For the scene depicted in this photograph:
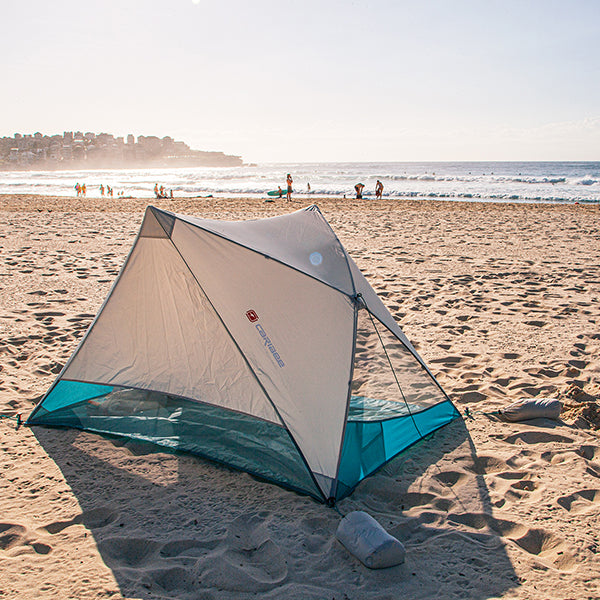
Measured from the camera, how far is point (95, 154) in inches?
5364

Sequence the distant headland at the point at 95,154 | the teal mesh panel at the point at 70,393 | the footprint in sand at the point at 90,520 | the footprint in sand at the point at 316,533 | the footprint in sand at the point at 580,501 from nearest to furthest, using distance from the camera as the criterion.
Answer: the footprint in sand at the point at 316,533
the footprint in sand at the point at 90,520
the footprint in sand at the point at 580,501
the teal mesh panel at the point at 70,393
the distant headland at the point at 95,154

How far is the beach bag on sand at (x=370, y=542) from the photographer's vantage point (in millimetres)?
2289

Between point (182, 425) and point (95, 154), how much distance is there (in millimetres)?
149385

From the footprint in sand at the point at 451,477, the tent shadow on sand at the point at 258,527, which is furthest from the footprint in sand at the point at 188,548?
the footprint in sand at the point at 451,477

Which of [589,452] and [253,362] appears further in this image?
[589,452]

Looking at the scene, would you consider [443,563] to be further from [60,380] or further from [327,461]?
[60,380]

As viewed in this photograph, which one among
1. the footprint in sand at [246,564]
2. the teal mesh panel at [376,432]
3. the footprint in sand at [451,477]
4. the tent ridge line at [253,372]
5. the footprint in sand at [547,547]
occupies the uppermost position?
the tent ridge line at [253,372]

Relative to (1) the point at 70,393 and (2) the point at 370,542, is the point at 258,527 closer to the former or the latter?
(2) the point at 370,542

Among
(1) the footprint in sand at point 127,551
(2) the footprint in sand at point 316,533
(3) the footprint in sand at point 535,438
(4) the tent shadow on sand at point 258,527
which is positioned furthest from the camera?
(3) the footprint in sand at point 535,438

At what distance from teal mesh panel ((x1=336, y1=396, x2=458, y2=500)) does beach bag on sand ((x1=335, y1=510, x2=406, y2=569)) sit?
412mm

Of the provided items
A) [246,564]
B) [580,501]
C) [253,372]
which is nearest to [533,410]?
[580,501]

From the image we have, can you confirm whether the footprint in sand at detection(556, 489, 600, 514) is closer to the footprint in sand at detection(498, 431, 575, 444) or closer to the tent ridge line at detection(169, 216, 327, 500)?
the footprint in sand at detection(498, 431, 575, 444)

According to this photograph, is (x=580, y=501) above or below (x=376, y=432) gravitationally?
below

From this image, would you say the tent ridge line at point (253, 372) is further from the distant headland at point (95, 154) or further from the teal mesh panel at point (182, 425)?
the distant headland at point (95, 154)
